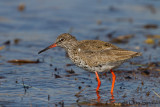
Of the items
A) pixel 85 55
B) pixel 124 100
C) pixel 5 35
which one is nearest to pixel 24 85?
pixel 85 55

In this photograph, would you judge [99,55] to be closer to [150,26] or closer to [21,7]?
[150,26]

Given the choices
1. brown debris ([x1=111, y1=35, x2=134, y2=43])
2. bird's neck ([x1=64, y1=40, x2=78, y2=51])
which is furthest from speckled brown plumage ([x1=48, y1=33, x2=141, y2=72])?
brown debris ([x1=111, y1=35, x2=134, y2=43])

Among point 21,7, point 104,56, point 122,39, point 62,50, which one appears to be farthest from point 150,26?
point 104,56

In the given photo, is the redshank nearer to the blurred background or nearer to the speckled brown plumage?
the speckled brown plumage

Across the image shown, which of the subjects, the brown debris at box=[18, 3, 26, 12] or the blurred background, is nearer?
the blurred background

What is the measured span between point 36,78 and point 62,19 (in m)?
7.09

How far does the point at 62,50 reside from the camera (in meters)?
11.4

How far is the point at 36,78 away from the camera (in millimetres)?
8344

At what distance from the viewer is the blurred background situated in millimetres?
7398

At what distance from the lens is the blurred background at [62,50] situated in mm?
7398

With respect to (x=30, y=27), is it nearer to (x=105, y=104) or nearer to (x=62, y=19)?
(x=62, y=19)

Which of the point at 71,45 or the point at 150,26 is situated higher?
the point at 150,26

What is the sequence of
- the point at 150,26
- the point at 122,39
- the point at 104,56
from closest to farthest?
the point at 104,56, the point at 122,39, the point at 150,26

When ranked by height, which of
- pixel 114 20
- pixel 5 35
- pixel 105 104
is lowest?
pixel 105 104
